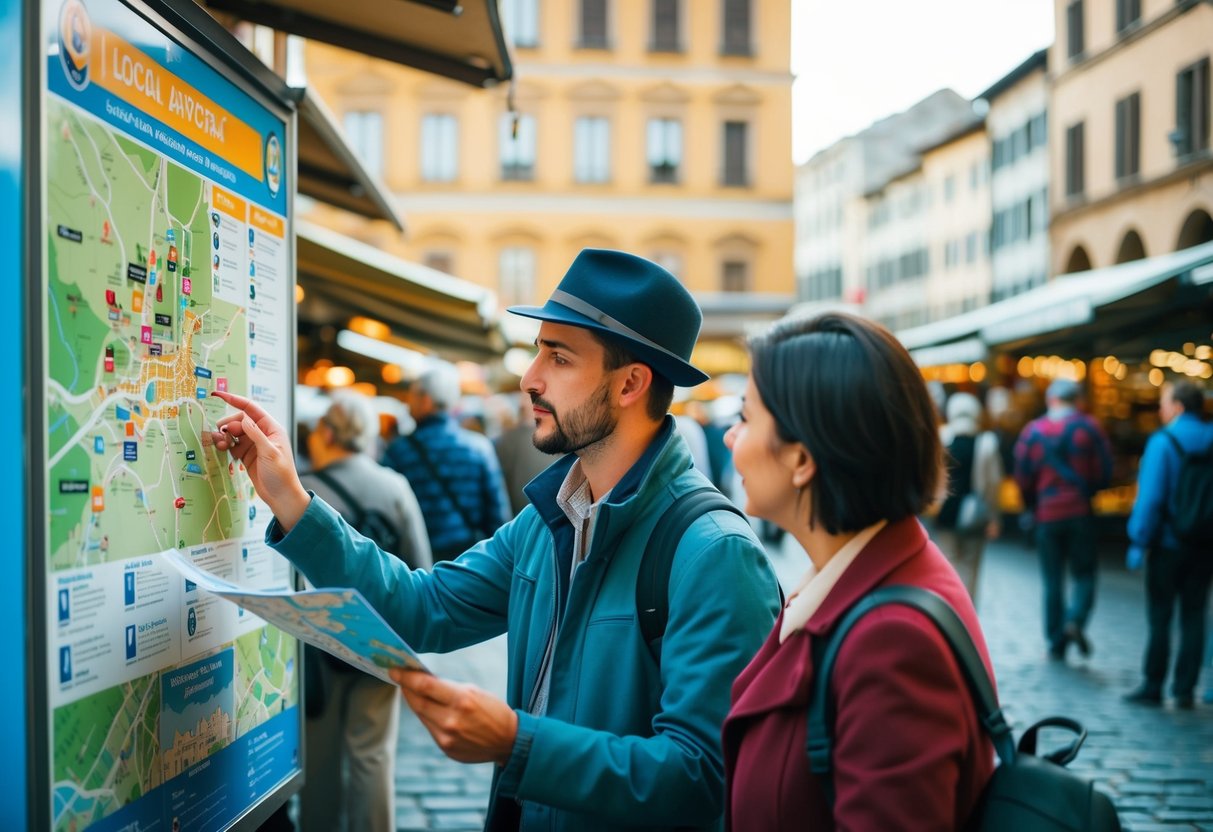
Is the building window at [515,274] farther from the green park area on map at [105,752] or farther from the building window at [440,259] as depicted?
the green park area on map at [105,752]

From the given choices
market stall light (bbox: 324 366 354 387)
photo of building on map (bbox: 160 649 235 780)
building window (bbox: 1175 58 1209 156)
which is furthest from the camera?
building window (bbox: 1175 58 1209 156)

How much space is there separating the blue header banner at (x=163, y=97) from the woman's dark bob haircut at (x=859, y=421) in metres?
1.18

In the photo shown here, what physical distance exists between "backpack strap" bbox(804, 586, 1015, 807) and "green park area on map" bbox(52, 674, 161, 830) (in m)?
1.14

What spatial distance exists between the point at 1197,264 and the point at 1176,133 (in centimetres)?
1636

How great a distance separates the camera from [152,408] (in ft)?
7.75

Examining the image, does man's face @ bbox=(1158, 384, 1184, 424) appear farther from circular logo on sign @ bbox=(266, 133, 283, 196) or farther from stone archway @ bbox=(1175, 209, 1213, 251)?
stone archway @ bbox=(1175, 209, 1213, 251)

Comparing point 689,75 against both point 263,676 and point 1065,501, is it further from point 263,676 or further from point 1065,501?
point 263,676

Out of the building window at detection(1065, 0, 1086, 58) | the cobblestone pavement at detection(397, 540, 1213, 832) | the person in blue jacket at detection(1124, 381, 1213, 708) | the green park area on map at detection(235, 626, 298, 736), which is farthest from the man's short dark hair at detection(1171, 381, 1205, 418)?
the building window at detection(1065, 0, 1086, 58)

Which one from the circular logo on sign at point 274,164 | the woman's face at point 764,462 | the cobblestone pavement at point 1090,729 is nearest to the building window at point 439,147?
the cobblestone pavement at point 1090,729

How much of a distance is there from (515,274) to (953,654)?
39.3 meters

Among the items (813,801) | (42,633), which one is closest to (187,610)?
(42,633)

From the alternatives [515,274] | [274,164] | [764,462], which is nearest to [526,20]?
[515,274]

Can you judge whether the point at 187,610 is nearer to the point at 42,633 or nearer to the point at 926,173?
the point at 42,633

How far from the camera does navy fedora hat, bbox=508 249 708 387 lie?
2826 millimetres
